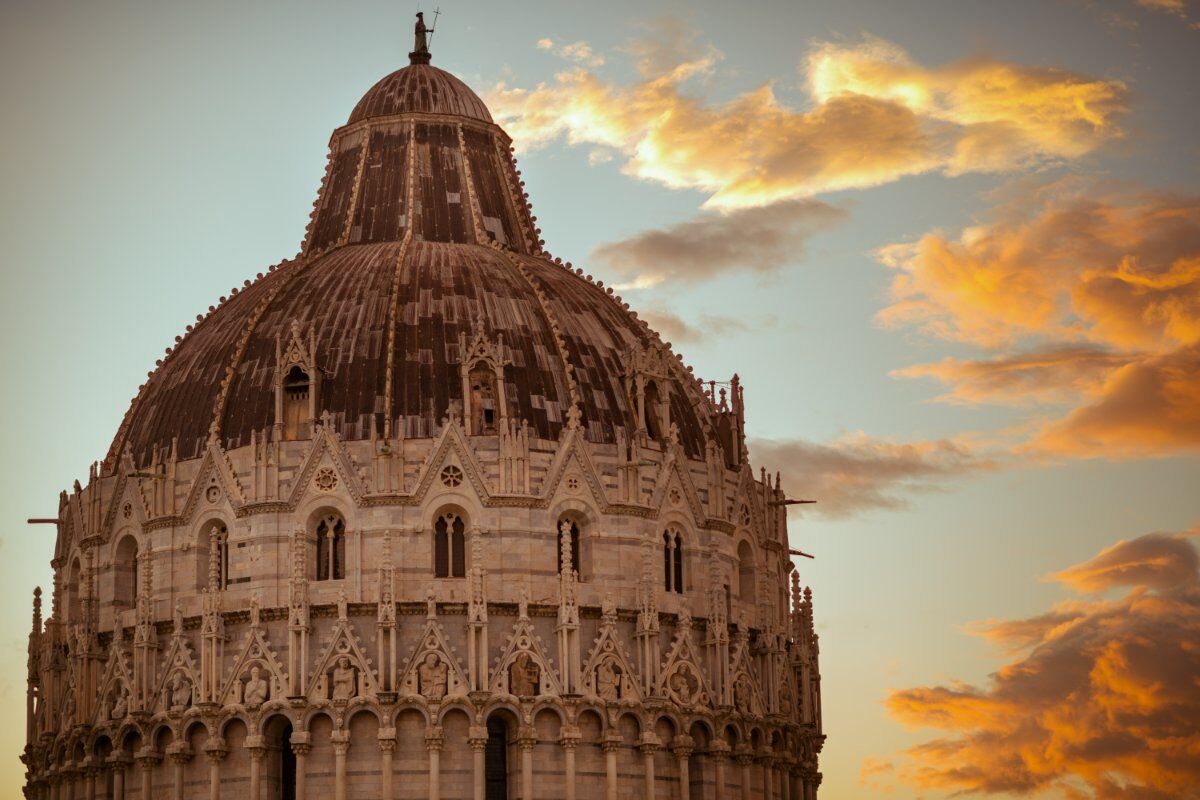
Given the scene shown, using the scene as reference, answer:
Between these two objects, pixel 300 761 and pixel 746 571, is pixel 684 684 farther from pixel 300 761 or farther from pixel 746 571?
pixel 300 761

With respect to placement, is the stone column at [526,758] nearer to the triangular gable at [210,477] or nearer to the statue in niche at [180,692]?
the statue in niche at [180,692]

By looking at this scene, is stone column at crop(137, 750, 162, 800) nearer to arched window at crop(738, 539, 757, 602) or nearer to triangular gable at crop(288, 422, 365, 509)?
triangular gable at crop(288, 422, 365, 509)

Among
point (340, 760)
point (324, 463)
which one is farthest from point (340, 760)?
point (324, 463)

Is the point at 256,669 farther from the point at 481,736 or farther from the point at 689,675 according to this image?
the point at 689,675

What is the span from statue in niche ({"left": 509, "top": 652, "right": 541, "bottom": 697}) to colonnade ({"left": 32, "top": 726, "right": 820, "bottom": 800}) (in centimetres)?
138

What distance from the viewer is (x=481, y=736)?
3551 inches

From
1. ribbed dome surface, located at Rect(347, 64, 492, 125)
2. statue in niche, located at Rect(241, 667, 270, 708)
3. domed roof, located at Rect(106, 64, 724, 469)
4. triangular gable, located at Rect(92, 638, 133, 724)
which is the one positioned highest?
ribbed dome surface, located at Rect(347, 64, 492, 125)

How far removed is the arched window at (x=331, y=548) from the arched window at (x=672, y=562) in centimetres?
1127

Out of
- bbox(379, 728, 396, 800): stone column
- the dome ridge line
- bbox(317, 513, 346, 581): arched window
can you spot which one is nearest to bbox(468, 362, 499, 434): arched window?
the dome ridge line

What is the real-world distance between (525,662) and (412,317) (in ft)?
43.9

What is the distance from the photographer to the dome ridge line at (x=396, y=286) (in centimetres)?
9431

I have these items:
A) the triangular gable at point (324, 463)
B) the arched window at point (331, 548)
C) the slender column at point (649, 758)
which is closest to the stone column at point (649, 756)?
the slender column at point (649, 758)

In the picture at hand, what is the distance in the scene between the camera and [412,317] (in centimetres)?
9700

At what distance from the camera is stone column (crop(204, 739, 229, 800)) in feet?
300
